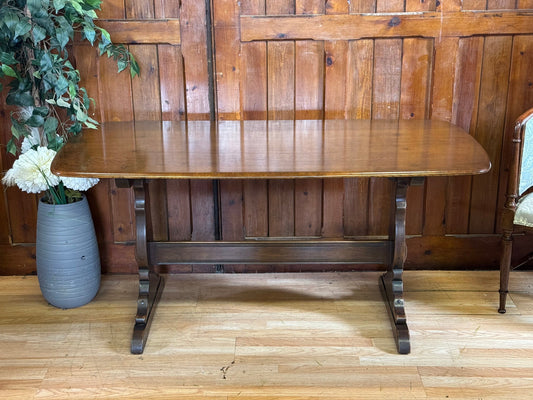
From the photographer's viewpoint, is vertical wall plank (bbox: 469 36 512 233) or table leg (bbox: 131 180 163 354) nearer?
table leg (bbox: 131 180 163 354)

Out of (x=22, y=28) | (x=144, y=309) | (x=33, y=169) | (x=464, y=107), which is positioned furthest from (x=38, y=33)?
(x=464, y=107)

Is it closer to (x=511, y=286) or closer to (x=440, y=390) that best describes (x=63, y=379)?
→ (x=440, y=390)

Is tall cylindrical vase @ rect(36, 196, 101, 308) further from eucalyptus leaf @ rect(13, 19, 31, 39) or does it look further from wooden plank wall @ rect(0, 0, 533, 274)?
eucalyptus leaf @ rect(13, 19, 31, 39)

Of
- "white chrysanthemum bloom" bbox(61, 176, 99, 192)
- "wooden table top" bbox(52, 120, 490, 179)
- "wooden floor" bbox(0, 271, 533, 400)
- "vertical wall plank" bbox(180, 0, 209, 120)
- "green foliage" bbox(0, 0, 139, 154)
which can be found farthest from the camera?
"vertical wall plank" bbox(180, 0, 209, 120)

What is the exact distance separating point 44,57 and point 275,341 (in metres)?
1.49

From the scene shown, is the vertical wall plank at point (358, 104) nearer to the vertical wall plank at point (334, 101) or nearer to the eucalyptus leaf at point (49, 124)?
the vertical wall plank at point (334, 101)

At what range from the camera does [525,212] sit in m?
2.44

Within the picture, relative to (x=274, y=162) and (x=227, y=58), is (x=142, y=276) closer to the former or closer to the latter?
(x=274, y=162)

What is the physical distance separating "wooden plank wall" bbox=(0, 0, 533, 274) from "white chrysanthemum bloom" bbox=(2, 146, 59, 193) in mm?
439

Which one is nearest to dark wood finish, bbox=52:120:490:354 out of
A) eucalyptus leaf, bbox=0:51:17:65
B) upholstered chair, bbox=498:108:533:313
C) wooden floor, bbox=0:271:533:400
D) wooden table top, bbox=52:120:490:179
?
wooden table top, bbox=52:120:490:179

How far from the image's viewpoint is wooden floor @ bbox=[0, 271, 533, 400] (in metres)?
2.15

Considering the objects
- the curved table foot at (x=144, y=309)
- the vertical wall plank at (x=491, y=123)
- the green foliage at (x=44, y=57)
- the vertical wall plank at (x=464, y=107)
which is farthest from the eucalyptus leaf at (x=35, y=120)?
the vertical wall plank at (x=491, y=123)

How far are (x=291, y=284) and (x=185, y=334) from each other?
656mm

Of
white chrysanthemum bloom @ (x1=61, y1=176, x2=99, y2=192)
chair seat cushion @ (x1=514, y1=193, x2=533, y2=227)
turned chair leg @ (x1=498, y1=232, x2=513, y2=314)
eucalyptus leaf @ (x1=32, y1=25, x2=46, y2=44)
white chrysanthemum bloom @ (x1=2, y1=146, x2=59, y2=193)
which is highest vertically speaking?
eucalyptus leaf @ (x1=32, y1=25, x2=46, y2=44)
